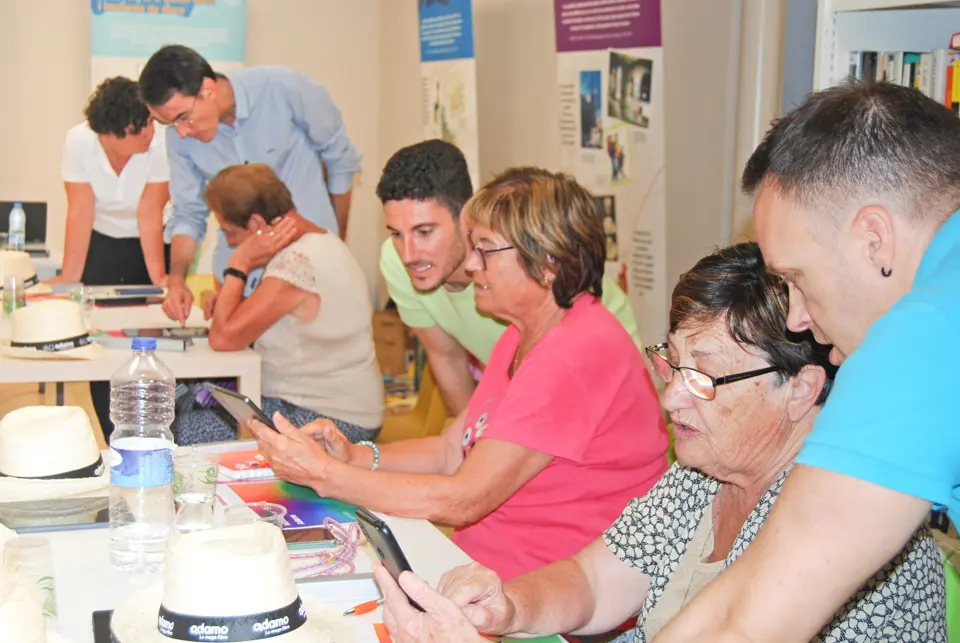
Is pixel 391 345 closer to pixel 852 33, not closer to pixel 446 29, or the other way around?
pixel 446 29

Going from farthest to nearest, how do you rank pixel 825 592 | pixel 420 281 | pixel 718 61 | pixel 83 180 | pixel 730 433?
pixel 83 180 < pixel 718 61 < pixel 420 281 < pixel 730 433 < pixel 825 592

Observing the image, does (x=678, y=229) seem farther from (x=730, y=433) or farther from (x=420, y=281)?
(x=730, y=433)

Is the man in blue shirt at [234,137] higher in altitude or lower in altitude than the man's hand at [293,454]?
higher

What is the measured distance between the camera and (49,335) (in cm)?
328

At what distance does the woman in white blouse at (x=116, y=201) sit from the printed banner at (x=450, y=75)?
156 cm

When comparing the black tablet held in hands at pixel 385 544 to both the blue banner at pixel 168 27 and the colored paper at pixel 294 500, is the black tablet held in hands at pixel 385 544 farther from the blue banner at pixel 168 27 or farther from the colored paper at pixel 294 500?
the blue banner at pixel 168 27

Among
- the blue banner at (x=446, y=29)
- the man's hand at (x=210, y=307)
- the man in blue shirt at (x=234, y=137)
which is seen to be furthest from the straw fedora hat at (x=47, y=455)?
the blue banner at (x=446, y=29)

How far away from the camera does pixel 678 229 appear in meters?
4.26

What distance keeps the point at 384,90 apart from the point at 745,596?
24.0 feet

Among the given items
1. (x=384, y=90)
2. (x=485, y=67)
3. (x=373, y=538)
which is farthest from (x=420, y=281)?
(x=384, y=90)

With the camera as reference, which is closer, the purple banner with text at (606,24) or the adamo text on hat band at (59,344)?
the adamo text on hat band at (59,344)

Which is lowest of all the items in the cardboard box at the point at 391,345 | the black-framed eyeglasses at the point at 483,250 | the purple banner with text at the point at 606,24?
the cardboard box at the point at 391,345

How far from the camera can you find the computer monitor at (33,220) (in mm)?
6328

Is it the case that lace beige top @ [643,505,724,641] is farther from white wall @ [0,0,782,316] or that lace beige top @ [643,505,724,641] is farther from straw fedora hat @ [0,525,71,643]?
white wall @ [0,0,782,316]
